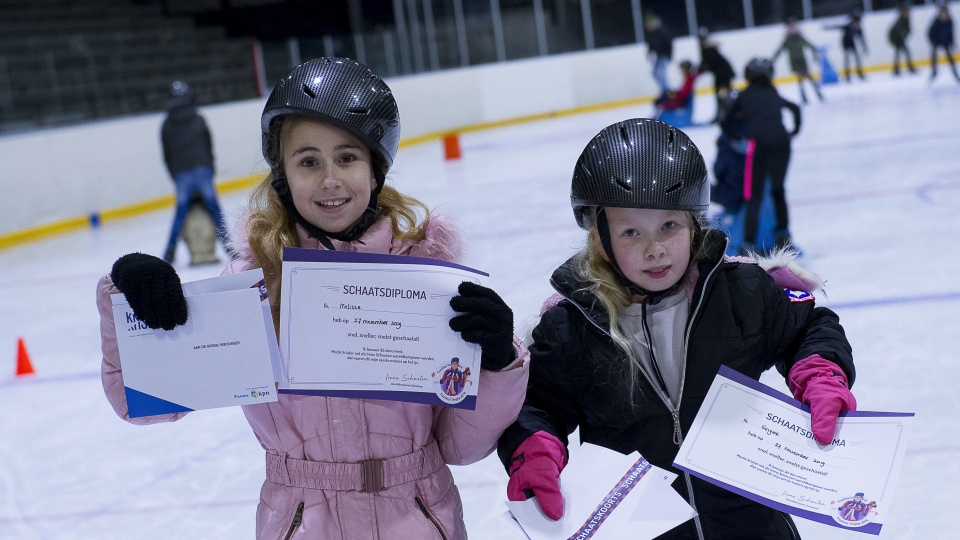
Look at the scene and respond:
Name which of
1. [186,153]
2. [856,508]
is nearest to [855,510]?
[856,508]

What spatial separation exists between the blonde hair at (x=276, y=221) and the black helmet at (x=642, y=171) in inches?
12.4

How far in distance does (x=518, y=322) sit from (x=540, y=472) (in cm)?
46

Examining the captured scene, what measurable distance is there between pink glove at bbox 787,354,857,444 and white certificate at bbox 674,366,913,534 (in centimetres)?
2

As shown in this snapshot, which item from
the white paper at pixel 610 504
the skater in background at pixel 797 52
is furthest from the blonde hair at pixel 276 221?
the skater in background at pixel 797 52

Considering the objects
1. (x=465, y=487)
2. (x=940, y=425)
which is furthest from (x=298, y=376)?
(x=940, y=425)

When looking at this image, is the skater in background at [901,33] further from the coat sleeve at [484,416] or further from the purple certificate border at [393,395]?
the purple certificate border at [393,395]

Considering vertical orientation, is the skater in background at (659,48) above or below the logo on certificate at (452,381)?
above

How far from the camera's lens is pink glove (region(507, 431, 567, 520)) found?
1.66 metres

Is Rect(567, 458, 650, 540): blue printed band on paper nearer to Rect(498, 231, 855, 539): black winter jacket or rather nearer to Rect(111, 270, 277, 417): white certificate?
Rect(498, 231, 855, 539): black winter jacket

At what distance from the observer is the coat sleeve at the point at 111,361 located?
1.71 meters

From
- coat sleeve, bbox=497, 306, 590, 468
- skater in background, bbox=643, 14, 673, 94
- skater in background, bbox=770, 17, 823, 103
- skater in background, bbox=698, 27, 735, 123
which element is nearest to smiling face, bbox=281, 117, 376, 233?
coat sleeve, bbox=497, 306, 590, 468

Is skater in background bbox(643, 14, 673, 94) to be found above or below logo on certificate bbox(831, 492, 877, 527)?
above

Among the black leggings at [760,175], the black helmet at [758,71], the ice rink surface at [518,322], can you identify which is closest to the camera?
the ice rink surface at [518,322]

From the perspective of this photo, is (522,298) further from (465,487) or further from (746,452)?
(746,452)
